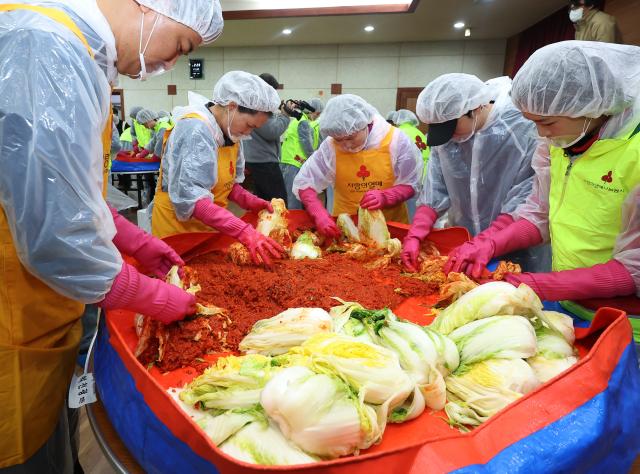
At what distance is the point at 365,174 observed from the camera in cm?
277

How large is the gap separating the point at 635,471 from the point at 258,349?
1.00 m

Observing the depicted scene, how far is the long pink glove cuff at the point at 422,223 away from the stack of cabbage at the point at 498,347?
0.94 meters

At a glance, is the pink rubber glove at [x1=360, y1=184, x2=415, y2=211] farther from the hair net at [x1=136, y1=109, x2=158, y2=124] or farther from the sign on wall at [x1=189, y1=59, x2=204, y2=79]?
the sign on wall at [x1=189, y1=59, x2=204, y2=79]

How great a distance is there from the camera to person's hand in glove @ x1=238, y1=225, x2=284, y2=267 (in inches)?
73.5

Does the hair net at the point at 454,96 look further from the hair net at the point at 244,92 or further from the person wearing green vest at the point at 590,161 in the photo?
the hair net at the point at 244,92

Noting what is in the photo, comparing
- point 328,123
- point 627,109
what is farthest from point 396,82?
→ point 627,109

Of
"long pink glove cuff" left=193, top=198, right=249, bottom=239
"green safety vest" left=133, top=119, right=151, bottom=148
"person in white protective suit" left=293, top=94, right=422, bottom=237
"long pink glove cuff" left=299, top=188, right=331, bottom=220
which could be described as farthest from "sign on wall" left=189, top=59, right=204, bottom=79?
"long pink glove cuff" left=193, top=198, right=249, bottom=239

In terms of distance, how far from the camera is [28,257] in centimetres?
91

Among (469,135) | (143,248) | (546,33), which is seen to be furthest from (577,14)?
(143,248)

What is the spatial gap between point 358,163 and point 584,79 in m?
1.54

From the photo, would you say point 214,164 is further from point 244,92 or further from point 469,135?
point 469,135

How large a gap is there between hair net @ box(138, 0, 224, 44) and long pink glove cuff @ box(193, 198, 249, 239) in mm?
932

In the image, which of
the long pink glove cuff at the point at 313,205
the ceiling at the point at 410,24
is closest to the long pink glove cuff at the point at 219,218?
the long pink glove cuff at the point at 313,205

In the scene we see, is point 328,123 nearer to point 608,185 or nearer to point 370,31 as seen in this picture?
point 608,185
